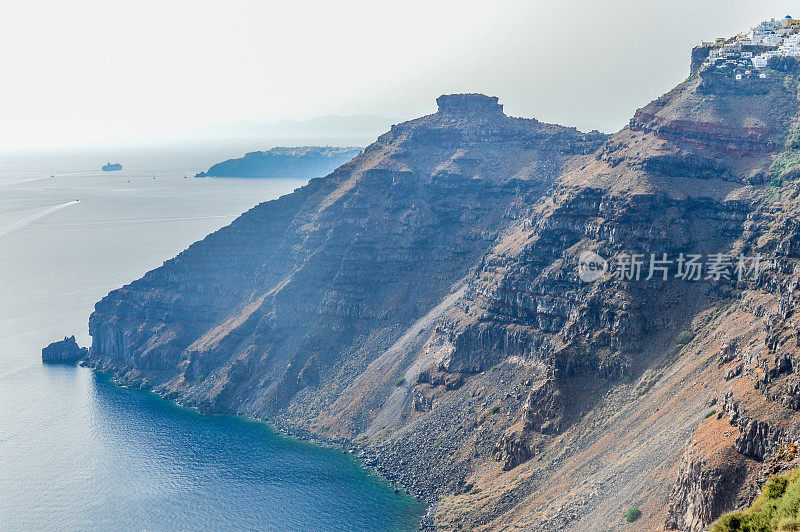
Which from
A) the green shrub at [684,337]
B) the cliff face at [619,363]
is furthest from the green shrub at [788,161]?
the green shrub at [684,337]

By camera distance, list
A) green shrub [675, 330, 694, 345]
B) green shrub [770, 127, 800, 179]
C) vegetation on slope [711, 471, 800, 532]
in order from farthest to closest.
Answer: green shrub [770, 127, 800, 179], green shrub [675, 330, 694, 345], vegetation on slope [711, 471, 800, 532]

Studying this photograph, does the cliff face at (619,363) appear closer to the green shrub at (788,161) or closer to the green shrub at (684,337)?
the green shrub at (684,337)

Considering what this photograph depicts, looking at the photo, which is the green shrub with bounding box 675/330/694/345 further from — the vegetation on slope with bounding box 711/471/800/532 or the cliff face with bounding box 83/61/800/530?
the vegetation on slope with bounding box 711/471/800/532

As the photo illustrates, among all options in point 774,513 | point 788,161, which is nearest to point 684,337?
point 788,161

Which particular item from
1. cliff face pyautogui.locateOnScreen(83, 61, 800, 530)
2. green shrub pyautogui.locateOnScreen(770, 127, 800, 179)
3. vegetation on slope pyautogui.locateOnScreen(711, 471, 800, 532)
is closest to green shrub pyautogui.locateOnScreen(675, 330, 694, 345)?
cliff face pyautogui.locateOnScreen(83, 61, 800, 530)

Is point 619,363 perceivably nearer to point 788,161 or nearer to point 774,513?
point 788,161

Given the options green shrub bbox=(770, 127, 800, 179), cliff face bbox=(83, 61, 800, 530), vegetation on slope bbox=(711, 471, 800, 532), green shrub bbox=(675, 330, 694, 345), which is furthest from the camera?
green shrub bbox=(770, 127, 800, 179)
